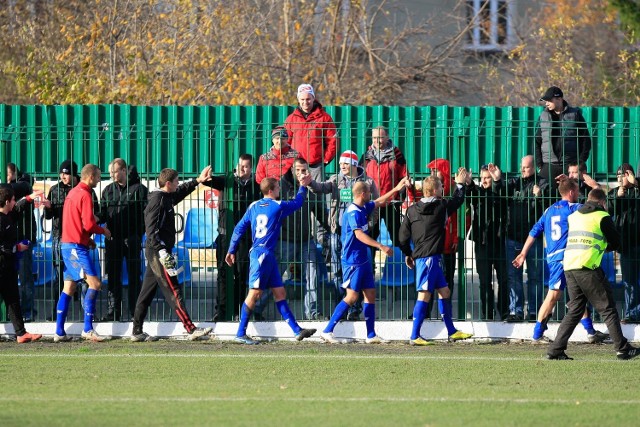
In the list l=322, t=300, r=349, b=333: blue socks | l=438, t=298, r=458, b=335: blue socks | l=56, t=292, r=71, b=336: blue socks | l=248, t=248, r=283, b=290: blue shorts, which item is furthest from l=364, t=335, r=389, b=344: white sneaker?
l=56, t=292, r=71, b=336: blue socks

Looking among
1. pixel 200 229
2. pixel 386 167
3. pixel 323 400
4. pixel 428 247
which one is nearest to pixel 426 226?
pixel 428 247

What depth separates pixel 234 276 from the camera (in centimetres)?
1430

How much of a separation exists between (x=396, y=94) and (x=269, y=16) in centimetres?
377

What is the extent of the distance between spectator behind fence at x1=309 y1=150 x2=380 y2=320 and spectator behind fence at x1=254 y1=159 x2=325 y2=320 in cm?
24

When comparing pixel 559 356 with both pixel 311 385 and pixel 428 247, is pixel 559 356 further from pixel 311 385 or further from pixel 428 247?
pixel 311 385

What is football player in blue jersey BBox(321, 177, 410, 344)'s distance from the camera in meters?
13.2

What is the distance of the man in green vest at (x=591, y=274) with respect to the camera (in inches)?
458

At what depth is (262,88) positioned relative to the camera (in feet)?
80.9

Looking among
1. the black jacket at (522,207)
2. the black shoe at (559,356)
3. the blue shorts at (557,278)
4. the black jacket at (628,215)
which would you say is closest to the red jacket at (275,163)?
the black jacket at (522,207)

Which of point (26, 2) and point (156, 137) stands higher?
point (26, 2)

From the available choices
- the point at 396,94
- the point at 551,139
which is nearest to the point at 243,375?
the point at 551,139

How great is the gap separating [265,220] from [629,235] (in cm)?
424

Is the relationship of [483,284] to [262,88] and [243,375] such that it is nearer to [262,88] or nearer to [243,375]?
[243,375]

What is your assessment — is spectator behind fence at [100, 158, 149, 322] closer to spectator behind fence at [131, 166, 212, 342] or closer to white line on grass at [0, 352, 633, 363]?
spectator behind fence at [131, 166, 212, 342]
